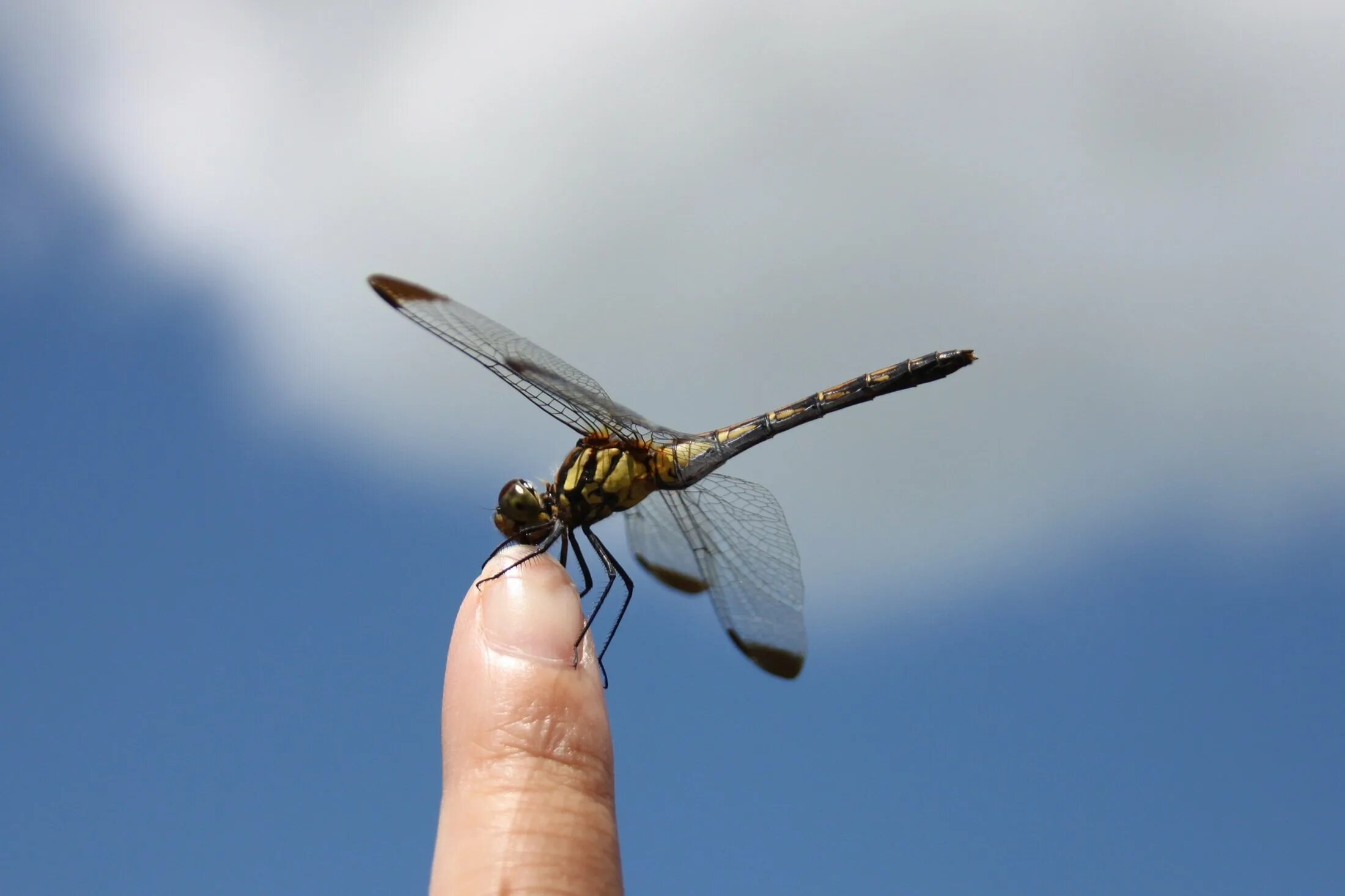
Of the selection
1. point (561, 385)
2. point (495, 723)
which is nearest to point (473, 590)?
point (495, 723)

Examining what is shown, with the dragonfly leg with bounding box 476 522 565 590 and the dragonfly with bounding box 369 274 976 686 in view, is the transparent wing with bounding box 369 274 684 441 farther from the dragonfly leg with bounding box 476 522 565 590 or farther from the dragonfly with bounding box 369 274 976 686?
the dragonfly leg with bounding box 476 522 565 590

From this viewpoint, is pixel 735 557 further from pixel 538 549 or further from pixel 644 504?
pixel 538 549

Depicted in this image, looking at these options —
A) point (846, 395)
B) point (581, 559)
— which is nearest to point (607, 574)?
point (581, 559)

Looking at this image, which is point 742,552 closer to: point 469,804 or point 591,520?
point 591,520

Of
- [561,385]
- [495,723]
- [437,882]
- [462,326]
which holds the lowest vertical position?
[437,882]

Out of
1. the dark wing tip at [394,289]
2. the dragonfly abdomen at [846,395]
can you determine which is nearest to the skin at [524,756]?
the dark wing tip at [394,289]

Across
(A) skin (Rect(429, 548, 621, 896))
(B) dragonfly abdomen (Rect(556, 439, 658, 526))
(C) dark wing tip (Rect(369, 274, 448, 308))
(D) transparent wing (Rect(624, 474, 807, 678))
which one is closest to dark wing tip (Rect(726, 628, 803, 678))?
(D) transparent wing (Rect(624, 474, 807, 678))
